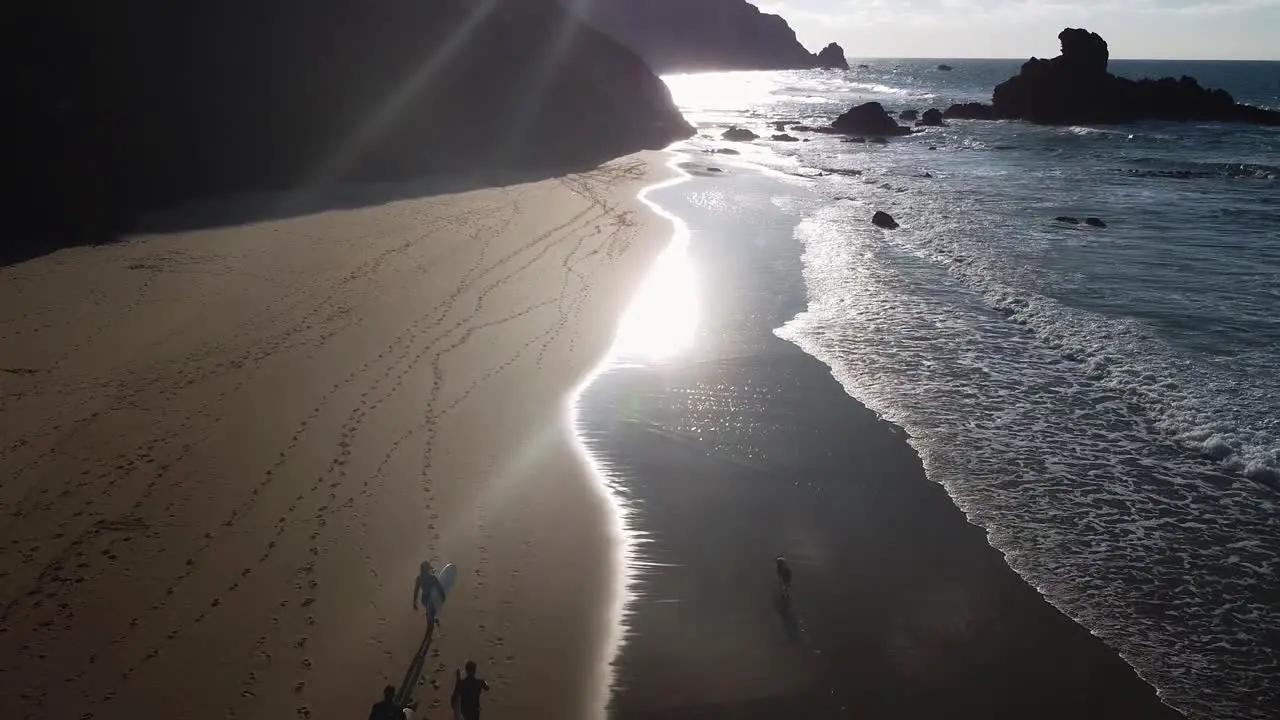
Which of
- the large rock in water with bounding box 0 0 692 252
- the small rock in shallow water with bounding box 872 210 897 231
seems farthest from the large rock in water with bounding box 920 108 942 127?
the small rock in shallow water with bounding box 872 210 897 231

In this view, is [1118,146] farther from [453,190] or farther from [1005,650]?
[1005,650]

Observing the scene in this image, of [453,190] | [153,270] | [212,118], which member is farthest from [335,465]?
[212,118]

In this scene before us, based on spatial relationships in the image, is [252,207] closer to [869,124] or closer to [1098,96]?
[869,124]

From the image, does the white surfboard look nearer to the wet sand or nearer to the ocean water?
the wet sand

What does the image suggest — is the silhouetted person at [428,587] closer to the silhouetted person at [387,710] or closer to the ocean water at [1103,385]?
the silhouetted person at [387,710]

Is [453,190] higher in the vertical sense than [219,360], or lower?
higher

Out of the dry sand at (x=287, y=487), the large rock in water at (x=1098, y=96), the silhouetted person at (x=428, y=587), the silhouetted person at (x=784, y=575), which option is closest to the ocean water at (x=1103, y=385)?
the silhouetted person at (x=784, y=575)

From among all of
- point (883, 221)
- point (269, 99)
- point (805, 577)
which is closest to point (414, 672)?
point (805, 577)
